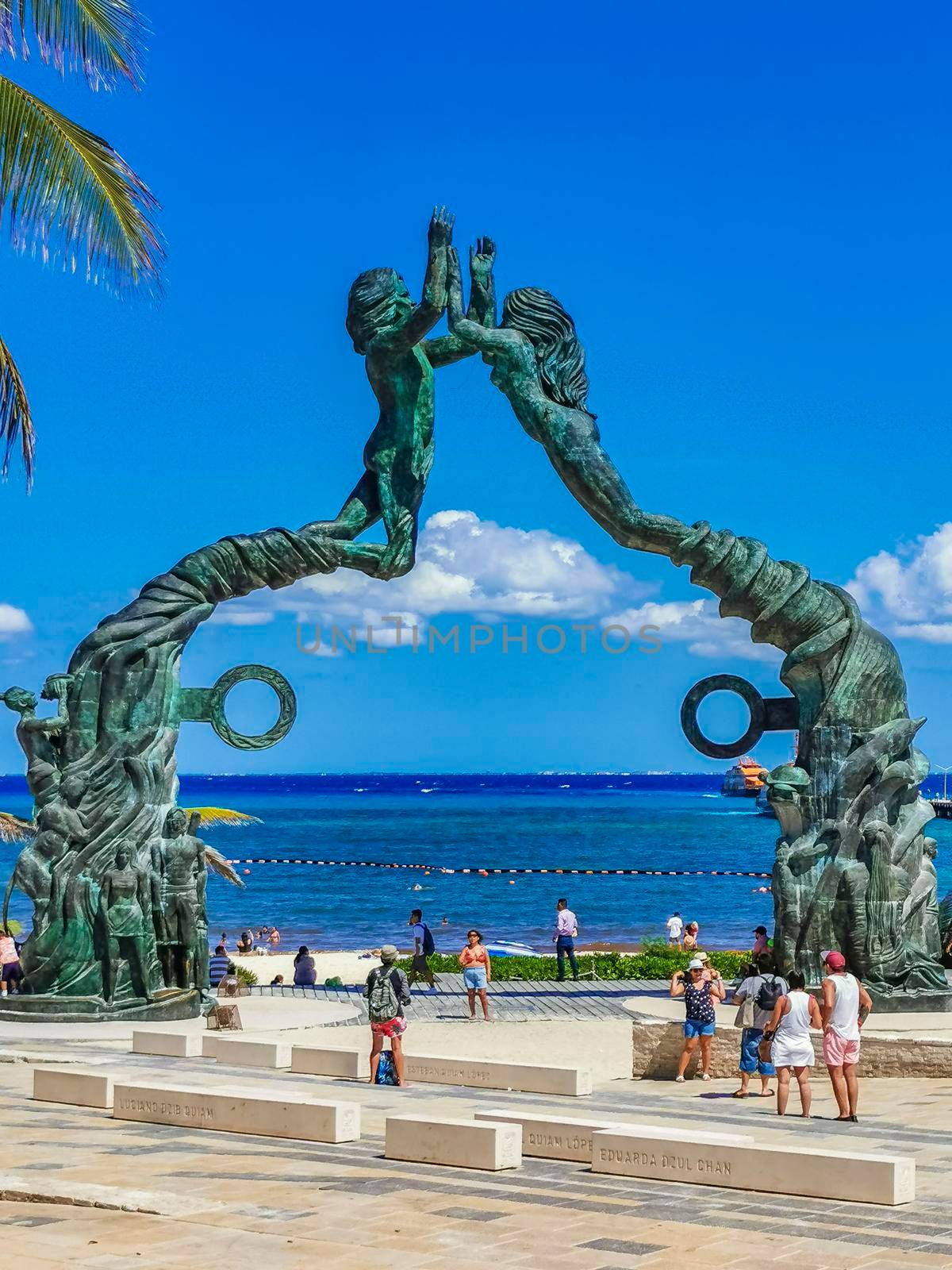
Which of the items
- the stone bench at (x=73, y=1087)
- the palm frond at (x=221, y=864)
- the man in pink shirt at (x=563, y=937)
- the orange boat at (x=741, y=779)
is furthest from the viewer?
the orange boat at (x=741, y=779)

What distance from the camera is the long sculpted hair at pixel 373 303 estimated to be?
2189 cm

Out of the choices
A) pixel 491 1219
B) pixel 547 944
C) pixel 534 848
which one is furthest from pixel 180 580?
pixel 534 848

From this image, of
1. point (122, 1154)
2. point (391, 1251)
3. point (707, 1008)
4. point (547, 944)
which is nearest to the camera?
point (391, 1251)

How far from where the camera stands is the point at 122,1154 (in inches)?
485

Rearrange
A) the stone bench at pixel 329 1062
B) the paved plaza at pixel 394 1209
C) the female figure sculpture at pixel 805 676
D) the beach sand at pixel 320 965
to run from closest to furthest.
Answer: the paved plaza at pixel 394 1209, the stone bench at pixel 329 1062, the female figure sculpture at pixel 805 676, the beach sand at pixel 320 965

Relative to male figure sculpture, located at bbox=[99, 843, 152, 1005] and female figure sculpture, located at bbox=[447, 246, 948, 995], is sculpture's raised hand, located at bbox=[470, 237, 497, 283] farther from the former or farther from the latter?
male figure sculpture, located at bbox=[99, 843, 152, 1005]

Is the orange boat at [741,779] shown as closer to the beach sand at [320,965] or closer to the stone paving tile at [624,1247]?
the beach sand at [320,965]

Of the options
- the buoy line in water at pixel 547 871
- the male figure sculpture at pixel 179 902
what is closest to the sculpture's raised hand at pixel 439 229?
the male figure sculpture at pixel 179 902

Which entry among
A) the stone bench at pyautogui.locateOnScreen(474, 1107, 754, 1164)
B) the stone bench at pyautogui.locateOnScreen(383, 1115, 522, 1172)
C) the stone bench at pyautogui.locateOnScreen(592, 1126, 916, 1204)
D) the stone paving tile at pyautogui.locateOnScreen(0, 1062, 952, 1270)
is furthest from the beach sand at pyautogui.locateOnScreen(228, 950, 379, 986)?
the stone bench at pyautogui.locateOnScreen(592, 1126, 916, 1204)

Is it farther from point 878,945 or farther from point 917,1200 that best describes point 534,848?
point 917,1200

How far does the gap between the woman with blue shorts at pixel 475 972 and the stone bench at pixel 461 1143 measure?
9.67 meters

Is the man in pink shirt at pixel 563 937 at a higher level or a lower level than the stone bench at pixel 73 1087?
higher

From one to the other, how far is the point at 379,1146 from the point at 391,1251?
346cm

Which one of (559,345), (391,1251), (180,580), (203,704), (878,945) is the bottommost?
(391,1251)
